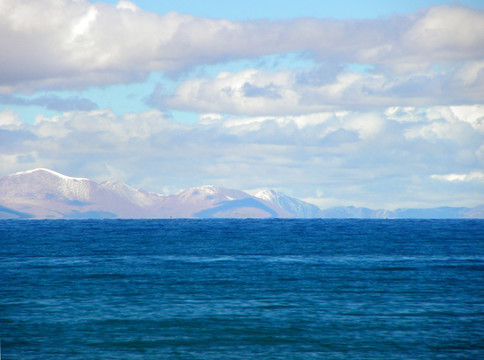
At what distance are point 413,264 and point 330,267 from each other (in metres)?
13.2

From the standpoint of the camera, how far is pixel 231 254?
108 metres

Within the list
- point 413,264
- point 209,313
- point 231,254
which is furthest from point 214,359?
point 231,254

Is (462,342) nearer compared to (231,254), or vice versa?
(462,342)

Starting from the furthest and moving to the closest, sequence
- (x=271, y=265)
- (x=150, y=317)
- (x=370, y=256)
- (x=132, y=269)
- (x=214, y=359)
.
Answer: (x=370, y=256), (x=271, y=265), (x=132, y=269), (x=150, y=317), (x=214, y=359)

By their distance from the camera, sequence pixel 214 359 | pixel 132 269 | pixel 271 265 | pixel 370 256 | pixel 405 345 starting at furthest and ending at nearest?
pixel 370 256 < pixel 271 265 < pixel 132 269 < pixel 405 345 < pixel 214 359

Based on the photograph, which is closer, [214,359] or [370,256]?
[214,359]

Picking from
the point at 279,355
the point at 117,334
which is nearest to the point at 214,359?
the point at 279,355

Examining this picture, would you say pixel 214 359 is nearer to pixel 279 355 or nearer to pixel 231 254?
pixel 279 355

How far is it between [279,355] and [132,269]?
45407 mm

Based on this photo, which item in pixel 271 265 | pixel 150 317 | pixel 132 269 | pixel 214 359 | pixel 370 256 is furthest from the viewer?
pixel 370 256

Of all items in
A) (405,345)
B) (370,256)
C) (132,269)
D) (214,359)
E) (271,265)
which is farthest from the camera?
(370,256)

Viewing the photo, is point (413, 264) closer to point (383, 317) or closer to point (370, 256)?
point (370, 256)

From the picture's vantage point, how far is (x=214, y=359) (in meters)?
40.2

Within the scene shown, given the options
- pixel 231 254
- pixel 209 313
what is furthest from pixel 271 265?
pixel 209 313
